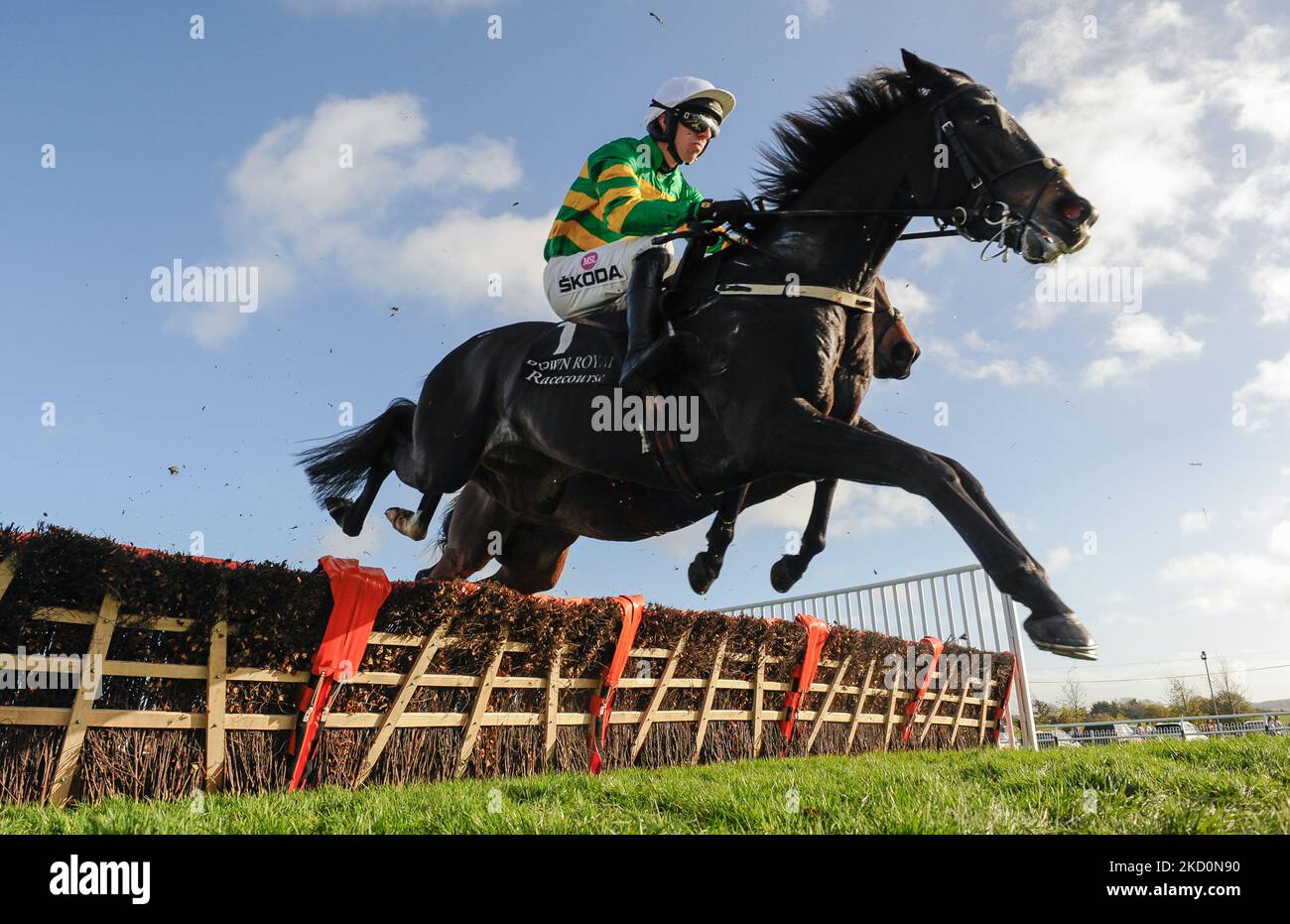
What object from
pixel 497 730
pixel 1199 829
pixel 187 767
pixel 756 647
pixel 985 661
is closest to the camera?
pixel 1199 829

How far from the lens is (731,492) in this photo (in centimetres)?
463

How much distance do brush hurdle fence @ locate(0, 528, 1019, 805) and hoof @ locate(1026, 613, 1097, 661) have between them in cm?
368

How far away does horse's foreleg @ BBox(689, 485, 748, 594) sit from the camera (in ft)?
15.5

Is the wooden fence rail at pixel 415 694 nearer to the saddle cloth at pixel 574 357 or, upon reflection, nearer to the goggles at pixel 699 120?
the saddle cloth at pixel 574 357

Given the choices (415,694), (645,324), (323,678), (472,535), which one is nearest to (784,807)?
(645,324)

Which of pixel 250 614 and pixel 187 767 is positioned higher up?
pixel 250 614

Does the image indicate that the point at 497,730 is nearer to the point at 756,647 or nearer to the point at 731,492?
the point at 731,492

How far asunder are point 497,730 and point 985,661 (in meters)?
7.74

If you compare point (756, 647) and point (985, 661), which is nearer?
point (756, 647)

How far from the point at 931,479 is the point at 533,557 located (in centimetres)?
361

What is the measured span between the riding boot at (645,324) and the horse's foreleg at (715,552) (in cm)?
91

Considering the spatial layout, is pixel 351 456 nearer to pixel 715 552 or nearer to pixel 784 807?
pixel 715 552

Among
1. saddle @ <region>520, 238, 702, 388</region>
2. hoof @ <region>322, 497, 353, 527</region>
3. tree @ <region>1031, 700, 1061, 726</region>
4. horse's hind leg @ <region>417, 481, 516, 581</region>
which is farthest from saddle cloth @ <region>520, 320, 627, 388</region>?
tree @ <region>1031, 700, 1061, 726</region>

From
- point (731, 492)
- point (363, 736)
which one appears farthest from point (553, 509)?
point (363, 736)
